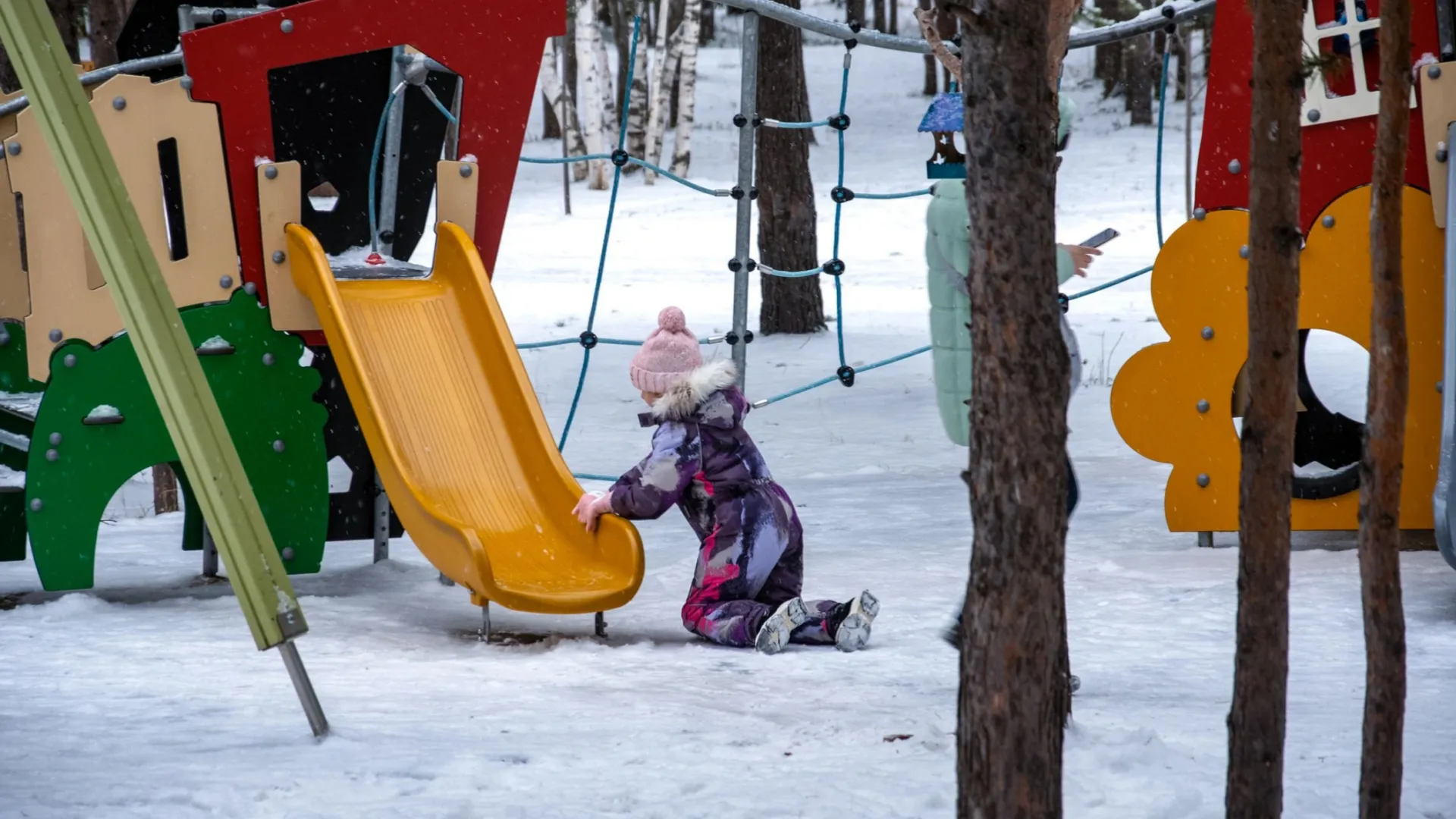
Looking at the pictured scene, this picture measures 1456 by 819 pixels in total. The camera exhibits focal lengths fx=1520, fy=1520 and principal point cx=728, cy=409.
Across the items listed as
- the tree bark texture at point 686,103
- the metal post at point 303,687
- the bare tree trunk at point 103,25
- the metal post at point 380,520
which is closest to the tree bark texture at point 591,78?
the tree bark texture at point 686,103

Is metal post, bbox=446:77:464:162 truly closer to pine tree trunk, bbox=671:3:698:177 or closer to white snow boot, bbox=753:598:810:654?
white snow boot, bbox=753:598:810:654

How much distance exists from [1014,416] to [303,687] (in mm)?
1864

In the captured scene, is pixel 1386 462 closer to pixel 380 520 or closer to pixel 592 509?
pixel 592 509

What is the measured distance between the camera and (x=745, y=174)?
638cm

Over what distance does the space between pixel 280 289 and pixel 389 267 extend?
0.46 metres

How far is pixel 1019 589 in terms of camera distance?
214 cm

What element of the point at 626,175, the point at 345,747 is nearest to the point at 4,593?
the point at 345,747

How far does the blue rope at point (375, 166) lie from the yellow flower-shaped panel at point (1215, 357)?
2.74 metres

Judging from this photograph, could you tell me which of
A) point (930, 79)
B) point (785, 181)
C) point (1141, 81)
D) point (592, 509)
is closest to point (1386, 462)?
point (592, 509)

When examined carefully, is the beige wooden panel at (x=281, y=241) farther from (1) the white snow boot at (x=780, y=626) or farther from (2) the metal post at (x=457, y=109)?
(1) the white snow boot at (x=780, y=626)

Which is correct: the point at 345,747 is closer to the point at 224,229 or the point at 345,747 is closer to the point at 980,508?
the point at 980,508

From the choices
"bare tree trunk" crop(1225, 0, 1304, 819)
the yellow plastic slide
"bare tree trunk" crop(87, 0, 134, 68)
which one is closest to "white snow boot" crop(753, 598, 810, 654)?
the yellow plastic slide

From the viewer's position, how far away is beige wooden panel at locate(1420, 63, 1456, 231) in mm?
4977

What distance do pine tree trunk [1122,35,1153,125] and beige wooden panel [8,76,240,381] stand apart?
20.0m
